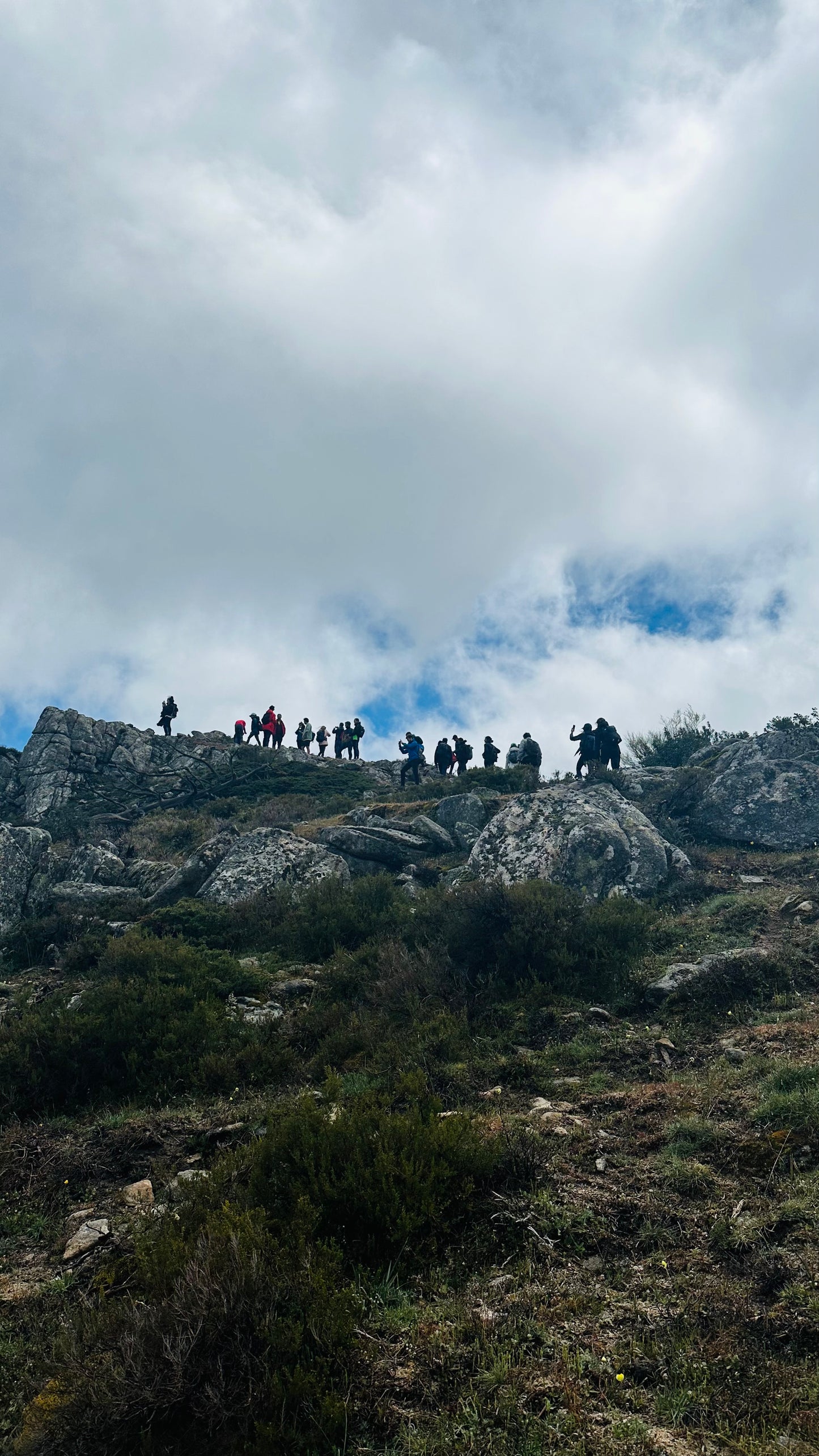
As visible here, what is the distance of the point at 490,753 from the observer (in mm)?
27234

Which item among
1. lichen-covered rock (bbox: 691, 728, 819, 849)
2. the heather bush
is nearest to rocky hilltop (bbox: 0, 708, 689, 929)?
lichen-covered rock (bbox: 691, 728, 819, 849)

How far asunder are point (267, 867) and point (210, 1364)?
13.9 m

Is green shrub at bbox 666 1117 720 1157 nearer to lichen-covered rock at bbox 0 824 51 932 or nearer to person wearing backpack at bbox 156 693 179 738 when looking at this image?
lichen-covered rock at bbox 0 824 51 932

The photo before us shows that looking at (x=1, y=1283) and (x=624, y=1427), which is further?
(x=1, y=1283)

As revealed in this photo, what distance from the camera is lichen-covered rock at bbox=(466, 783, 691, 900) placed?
49.3ft

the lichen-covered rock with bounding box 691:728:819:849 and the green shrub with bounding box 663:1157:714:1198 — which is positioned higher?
the lichen-covered rock with bounding box 691:728:819:849

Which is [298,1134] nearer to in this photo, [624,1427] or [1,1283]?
[1,1283]

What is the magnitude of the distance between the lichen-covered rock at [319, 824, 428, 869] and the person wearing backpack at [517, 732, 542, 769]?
683cm

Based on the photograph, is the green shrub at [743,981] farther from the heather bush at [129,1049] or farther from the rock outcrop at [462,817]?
the rock outcrop at [462,817]

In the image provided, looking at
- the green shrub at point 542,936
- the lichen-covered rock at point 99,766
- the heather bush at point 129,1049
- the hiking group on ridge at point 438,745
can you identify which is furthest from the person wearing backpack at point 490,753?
the heather bush at point 129,1049

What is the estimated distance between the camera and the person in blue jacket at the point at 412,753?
2797cm

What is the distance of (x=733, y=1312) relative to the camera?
3.60 metres

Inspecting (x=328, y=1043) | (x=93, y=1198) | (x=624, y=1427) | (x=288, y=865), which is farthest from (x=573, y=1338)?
(x=288, y=865)

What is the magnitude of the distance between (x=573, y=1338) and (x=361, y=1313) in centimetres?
106
